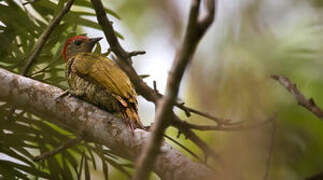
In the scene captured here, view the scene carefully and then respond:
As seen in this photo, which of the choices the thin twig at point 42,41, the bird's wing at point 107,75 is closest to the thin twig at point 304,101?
the bird's wing at point 107,75

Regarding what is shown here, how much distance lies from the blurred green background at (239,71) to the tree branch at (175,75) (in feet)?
1.00

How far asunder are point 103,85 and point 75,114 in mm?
797

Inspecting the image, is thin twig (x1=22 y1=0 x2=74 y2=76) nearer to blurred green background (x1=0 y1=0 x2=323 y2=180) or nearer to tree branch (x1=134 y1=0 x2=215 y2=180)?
blurred green background (x1=0 y1=0 x2=323 y2=180)

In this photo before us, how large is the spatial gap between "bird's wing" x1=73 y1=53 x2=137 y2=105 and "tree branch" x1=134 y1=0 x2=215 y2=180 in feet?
5.98

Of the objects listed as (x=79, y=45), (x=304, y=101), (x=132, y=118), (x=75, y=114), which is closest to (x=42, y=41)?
(x=75, y=114)

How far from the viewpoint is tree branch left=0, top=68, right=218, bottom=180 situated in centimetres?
339

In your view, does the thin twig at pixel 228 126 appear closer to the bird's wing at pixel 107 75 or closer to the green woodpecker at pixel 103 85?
the green woodpecker at pixel 103 85

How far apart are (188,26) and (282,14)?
2447 mm

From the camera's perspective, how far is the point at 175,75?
7.19ft

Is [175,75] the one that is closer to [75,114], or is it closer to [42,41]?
[75,114]

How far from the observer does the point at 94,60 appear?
186 inches

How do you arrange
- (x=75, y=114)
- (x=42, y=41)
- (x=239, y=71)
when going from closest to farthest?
(x=239, y=71) → (x=75, y=114) → (x=42, y=41)

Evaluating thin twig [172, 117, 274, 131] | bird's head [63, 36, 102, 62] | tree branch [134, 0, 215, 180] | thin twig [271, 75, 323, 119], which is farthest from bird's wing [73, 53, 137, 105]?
tree branch [134, 0, 215, 180]

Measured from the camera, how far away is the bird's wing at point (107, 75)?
4.12 m
